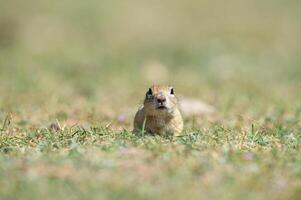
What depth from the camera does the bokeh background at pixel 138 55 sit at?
30.7ft

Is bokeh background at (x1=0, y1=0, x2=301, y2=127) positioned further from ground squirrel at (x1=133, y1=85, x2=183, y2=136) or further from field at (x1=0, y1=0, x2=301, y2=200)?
ground squirrel at (x1=133, y1=85, x2=183, y2=136)

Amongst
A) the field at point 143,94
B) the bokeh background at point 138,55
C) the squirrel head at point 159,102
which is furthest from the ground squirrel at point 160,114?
the bokeh background at point 138,55

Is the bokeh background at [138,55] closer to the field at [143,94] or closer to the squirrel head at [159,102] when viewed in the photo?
the field at [143,94]

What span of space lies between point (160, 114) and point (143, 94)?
11.6ft

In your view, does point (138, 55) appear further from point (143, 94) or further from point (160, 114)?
point (160, 114)

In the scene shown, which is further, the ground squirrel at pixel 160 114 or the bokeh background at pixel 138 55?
the bokeh background at pixel 138 55

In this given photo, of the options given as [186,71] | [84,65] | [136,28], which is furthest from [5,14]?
[186,71]

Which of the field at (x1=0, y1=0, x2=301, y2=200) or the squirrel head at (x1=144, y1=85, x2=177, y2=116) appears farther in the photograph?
the squirrel head at (x1=144, y1=85, x2=177, y2=116)

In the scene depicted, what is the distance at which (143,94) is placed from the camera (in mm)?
10148

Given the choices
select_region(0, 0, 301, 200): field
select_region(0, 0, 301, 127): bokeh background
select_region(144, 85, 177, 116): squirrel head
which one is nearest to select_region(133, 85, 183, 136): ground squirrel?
select_region(144, 85, 177, 116): squirrel head

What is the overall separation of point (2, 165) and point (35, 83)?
5.37m

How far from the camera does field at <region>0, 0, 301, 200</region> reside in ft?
15.5

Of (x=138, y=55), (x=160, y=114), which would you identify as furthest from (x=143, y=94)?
Result: (x=138, y=55)

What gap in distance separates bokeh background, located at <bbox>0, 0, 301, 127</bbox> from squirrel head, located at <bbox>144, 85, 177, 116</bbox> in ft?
4.62
